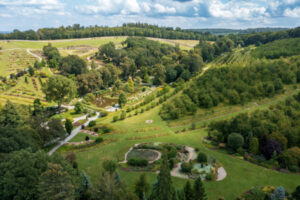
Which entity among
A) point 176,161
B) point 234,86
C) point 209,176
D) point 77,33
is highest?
point 77,33

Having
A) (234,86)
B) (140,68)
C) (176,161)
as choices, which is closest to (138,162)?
(176,161)

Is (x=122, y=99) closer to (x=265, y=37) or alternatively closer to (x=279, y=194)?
(x=279, y=194)

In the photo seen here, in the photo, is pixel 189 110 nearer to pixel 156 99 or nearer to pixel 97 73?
pixel 156 99

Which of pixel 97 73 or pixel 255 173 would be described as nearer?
pixel 255 173

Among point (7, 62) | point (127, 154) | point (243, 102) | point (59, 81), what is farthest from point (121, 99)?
point (7, 62)

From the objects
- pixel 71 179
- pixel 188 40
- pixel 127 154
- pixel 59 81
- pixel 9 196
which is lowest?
pixel 127 154
